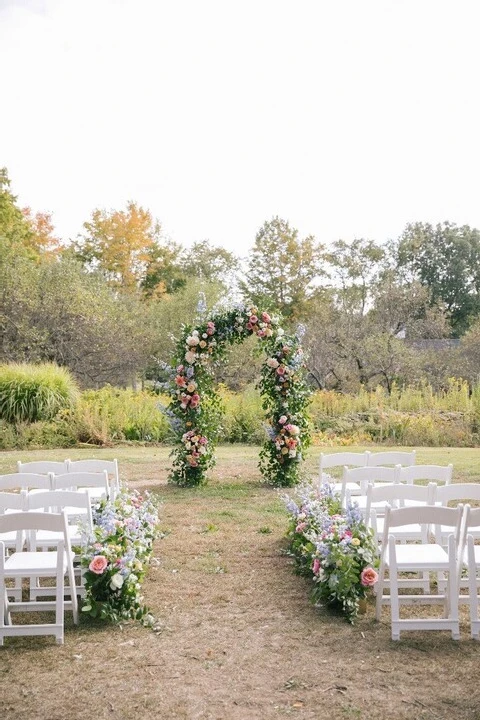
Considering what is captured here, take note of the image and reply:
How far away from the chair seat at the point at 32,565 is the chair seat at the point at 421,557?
233 cm

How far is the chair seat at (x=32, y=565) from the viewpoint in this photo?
5223mm

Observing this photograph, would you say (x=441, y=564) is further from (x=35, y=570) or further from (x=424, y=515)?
(x=35, y=570)

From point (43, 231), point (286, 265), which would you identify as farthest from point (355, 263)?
point (43, 231)

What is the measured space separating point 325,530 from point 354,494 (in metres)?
2.51

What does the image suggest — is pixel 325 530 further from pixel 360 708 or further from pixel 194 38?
pixel 194 38

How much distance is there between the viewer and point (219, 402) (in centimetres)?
1084

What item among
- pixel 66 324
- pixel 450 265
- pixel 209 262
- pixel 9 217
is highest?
pixel 9 217

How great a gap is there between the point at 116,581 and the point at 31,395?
38.5 feet

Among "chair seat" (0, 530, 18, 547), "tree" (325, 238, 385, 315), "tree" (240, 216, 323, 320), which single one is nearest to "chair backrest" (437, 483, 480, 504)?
"chair seat" (0, 530, 18, 547)

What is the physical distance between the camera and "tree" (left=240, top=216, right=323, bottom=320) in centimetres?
3120

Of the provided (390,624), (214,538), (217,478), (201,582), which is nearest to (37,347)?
(217,478)

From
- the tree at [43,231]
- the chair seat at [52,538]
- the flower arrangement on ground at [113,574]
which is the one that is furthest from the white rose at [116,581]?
the tree at [43,231]

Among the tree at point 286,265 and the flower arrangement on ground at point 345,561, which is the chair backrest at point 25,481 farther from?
the tree at point 286,265

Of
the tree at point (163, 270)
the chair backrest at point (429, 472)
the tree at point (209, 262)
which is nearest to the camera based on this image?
the chair backrest at point (429, 472)
